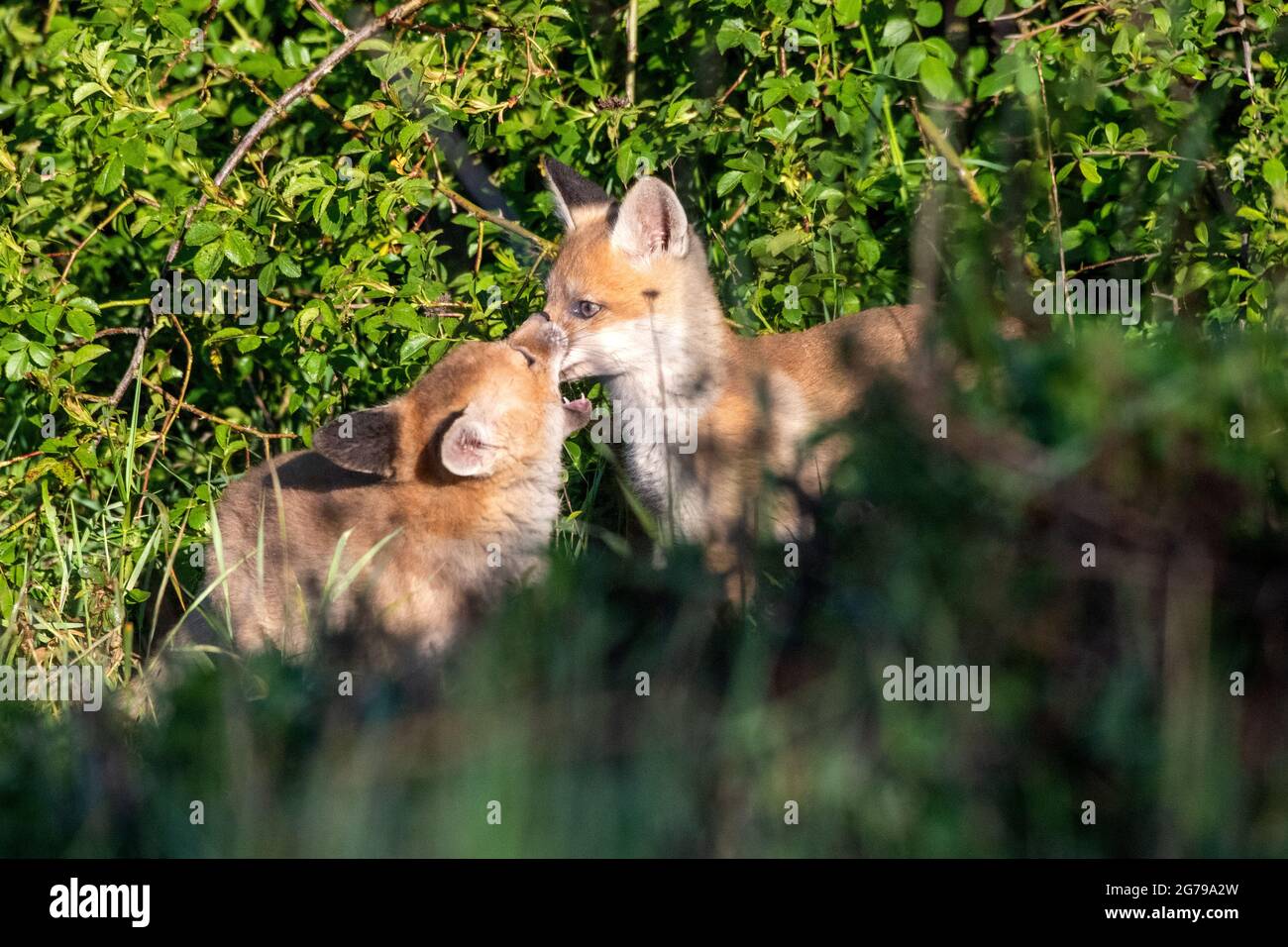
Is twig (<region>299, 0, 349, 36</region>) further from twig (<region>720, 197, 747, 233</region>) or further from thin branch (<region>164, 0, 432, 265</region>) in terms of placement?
twig (<region>720, 197, 747, 233</region>)

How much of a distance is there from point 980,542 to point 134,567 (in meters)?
3.68

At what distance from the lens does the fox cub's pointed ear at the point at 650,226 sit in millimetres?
5734

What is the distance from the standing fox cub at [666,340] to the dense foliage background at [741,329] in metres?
0.29

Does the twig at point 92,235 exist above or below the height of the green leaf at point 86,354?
above

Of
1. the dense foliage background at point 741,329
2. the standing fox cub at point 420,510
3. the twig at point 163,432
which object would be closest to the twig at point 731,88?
the dense foliage background at point 741,329

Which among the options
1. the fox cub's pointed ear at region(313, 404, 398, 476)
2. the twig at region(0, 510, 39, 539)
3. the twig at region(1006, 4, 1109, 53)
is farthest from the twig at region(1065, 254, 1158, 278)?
the twig at region(0, 510, 39, 539)

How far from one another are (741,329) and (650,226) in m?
Result: 0.80

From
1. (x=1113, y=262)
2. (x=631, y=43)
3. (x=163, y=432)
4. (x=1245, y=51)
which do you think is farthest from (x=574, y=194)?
(x=1245, y=51)

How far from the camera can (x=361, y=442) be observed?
479 cm

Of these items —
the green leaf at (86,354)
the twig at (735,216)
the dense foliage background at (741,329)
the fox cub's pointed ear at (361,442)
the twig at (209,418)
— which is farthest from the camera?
the twig at (735,216)

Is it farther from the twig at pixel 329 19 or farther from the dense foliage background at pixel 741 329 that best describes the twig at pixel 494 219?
the twig at pixel 329 19

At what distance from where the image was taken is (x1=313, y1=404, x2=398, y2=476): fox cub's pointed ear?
473 cm

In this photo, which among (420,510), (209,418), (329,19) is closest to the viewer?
(420,510)

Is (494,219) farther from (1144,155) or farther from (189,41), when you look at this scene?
(1144,155)
